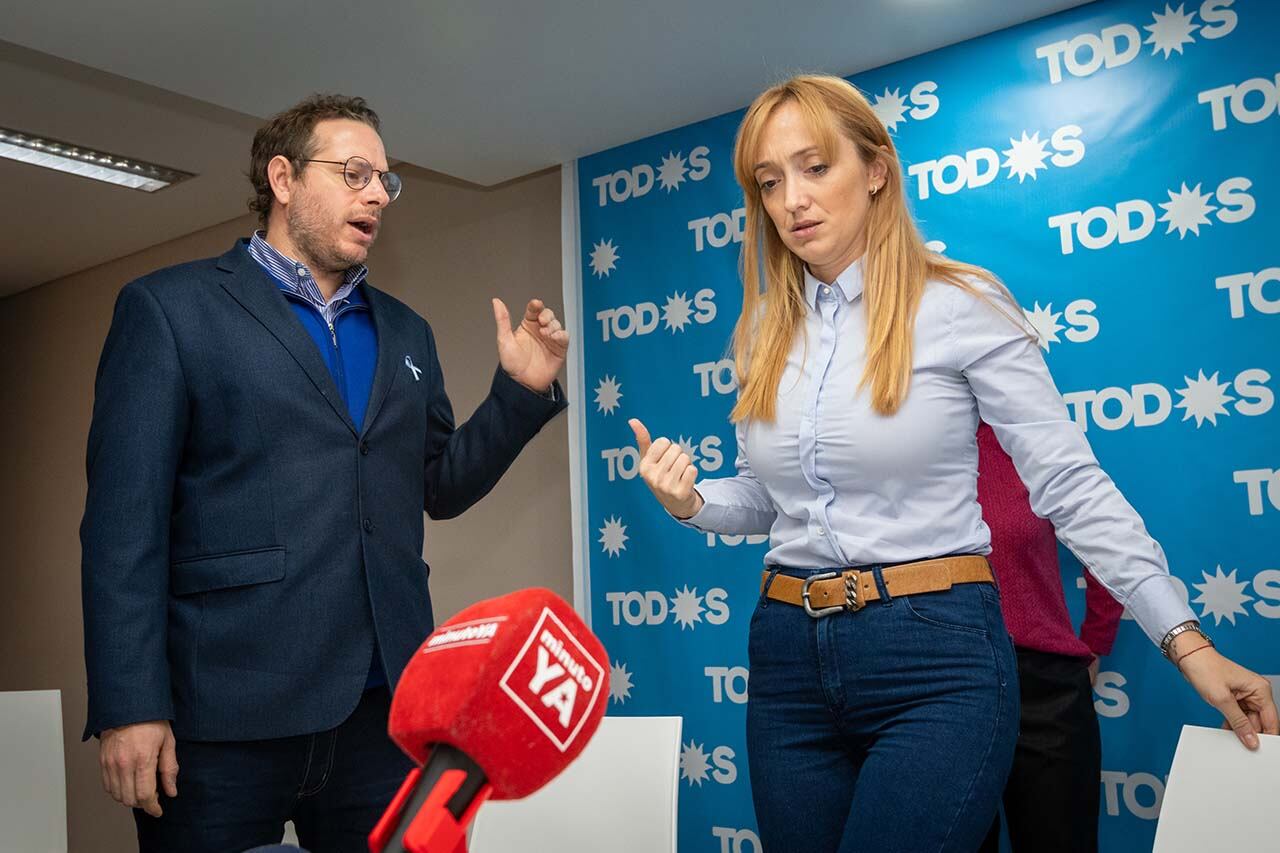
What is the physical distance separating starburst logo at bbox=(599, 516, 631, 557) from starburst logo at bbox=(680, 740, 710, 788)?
65 cm

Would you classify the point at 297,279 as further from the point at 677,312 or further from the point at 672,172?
the point at 672,172

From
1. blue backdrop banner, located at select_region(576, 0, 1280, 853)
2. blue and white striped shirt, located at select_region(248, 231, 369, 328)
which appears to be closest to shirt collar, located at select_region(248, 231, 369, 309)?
blue and white striped shirt, located at select_region(248, 231, 369, 328)

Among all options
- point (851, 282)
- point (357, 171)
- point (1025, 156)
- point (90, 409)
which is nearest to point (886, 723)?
point (851, 282)

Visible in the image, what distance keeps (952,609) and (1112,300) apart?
70.8 inches

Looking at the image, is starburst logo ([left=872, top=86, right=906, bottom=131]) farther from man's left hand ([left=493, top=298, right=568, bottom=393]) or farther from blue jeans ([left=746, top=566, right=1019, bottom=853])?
blue jeans ([left=746, top=566, right=1019, bottom=853])

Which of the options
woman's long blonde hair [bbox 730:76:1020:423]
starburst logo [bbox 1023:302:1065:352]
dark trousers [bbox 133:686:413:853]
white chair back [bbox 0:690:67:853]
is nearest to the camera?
woman's long blonde hair [bbox 730:76:1020:423]

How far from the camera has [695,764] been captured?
3.38m

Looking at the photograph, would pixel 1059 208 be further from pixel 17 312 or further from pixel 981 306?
pixel 17 312

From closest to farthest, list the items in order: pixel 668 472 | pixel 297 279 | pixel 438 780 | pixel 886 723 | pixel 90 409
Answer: pixel 438 780 < pixel 886 723 < pixel 668 472 < pixel 297 279 < pixel 90 409

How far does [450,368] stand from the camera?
13.8 feet

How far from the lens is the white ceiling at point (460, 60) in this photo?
112 inches

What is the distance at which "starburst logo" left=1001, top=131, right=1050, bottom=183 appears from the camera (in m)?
2.86

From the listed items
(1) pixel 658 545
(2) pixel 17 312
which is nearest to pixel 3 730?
(1) pixel 658 545

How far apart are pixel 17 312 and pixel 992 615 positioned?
20.6 feet
